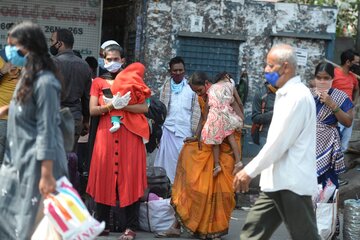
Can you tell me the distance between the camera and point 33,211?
16.8 ft

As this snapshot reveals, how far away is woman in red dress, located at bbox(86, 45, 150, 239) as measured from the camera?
7.59m

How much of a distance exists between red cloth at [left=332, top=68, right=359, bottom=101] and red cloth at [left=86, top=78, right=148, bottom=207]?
148 inches

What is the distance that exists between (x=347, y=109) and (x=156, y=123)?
1.99m

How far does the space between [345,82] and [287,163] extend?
5089 millimetres

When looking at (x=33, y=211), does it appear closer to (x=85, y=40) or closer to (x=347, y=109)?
(x=347, y=109)

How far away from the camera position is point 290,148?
5.71 meters

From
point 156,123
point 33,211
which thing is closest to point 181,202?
point 156,123

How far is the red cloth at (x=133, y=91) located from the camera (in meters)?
7.57

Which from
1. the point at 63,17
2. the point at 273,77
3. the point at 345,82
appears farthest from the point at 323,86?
the point at 63,17

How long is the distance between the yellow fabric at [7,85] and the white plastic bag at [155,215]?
1.73 m

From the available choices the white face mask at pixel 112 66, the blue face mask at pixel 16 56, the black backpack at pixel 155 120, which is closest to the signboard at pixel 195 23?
the black backpack at pixel 155 120

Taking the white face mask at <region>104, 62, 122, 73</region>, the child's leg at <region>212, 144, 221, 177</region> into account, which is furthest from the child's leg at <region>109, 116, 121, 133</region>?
the child's leg at <region>212, 144, 221, 177</region>

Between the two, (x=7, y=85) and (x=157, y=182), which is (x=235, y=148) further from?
(x=7, y=85)

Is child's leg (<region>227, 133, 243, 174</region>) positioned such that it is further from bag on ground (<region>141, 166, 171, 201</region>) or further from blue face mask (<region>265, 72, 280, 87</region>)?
blue face mask (<region>265, 72, 280, 87</region>)
